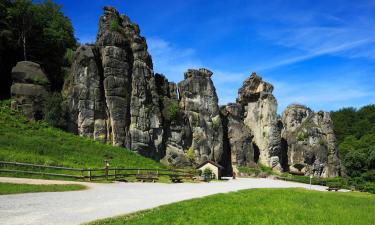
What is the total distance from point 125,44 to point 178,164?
23.4 m

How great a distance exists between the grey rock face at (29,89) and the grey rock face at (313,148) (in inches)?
2266

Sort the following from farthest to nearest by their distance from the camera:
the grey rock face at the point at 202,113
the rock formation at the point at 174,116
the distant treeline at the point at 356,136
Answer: the grey rock face at the point at 202,113 < the distant treeline at the point at 356,136 < the rock formation at the point at 174,116

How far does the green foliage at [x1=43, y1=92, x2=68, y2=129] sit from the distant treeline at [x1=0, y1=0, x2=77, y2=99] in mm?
7916

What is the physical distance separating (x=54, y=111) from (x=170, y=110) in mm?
21574

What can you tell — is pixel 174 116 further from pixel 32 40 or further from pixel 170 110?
pixel 32 40

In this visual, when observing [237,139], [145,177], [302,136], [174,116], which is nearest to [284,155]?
[302,136]

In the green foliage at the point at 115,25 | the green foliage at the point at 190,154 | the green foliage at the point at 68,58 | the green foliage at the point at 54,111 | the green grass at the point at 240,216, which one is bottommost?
the green grass at the point at 240,216

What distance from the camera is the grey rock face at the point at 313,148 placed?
261 feet

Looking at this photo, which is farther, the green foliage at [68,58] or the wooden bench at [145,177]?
the green foliage at [68,58]

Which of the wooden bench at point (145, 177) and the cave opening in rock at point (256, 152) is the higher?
the cave opening in rock at point (256, 152)

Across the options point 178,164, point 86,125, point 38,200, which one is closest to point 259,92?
point 178,164

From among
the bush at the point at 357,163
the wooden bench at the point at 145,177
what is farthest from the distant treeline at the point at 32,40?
the bush at the point at 357,163

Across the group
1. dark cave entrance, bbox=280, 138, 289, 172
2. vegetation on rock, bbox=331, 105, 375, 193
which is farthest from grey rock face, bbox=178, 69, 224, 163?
vegetation on rock, bbox=331, 105, 375, 193

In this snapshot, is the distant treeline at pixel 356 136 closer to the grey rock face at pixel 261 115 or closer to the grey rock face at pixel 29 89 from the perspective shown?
the grey rock face at pixel 261 115
